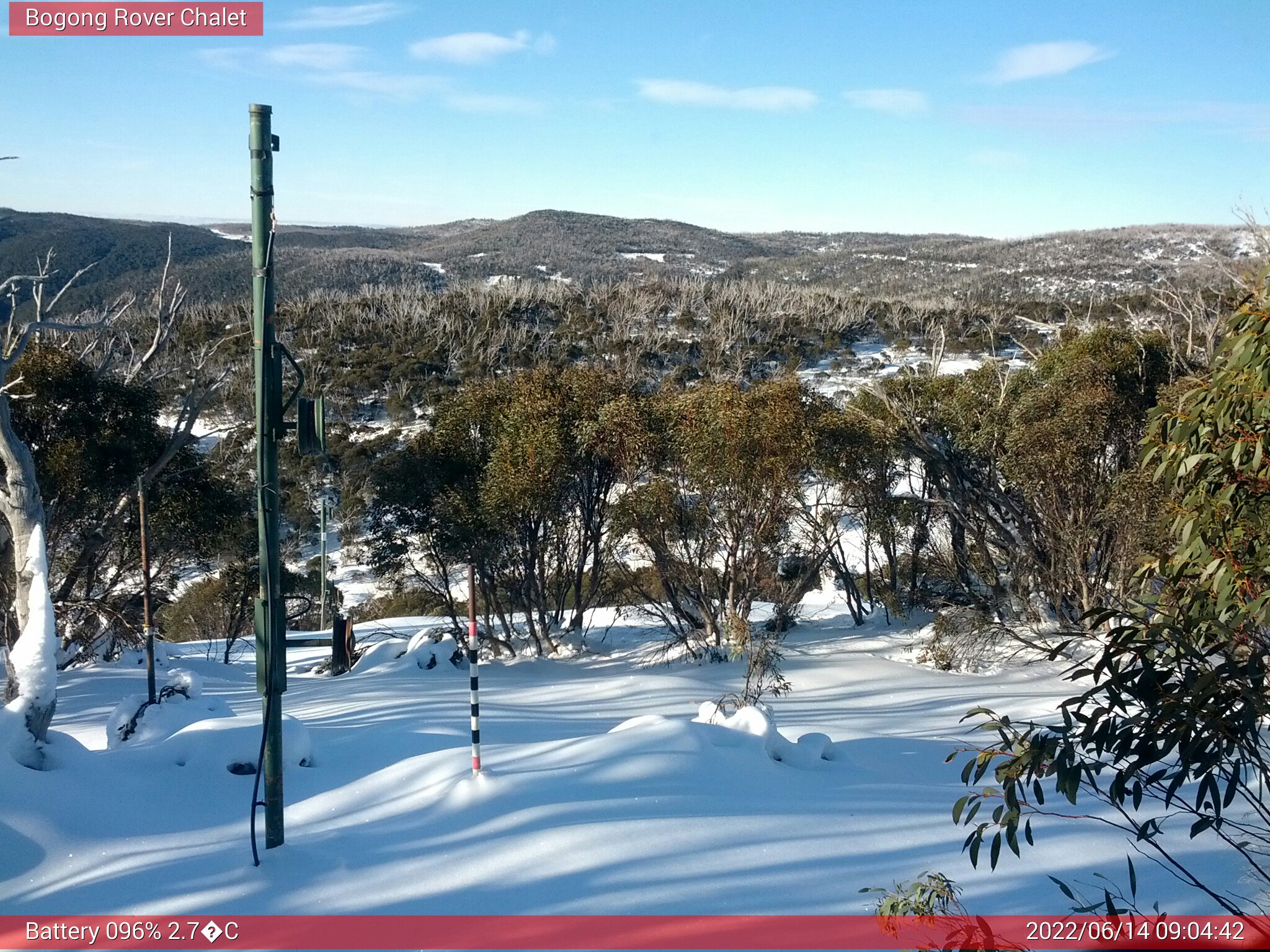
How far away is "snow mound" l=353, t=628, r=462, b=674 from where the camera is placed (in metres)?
13.0

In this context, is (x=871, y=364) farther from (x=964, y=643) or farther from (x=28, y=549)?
(x=28, y=549)

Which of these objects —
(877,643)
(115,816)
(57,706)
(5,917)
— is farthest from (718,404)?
(5,917)

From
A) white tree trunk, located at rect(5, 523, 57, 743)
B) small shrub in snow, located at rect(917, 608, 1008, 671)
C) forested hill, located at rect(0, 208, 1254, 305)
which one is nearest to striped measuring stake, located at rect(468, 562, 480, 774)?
white tree trunk, located at rect(5, 523, 57, 743)

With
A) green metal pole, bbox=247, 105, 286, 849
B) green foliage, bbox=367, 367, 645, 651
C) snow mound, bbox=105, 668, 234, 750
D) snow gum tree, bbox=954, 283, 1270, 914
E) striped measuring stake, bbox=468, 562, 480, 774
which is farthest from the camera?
green foliage, bbox=367, 367, 645, 651

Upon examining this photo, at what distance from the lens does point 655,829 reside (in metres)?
4.74

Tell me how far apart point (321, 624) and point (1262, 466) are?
18.4 metres

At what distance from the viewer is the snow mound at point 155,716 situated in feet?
22.5

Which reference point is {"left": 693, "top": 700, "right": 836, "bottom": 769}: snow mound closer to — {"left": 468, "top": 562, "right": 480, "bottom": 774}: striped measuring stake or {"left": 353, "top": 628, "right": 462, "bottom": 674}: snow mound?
{"left": 468, "top": 562, "right": 480, "bottom": 774}: striped measuring stake

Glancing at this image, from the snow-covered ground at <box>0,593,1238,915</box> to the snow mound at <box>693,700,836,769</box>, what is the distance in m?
0.02

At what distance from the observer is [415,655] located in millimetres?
Answer: 13211

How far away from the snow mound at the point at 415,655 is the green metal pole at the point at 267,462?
8394 millimetres

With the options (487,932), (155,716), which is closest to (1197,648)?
(487,932)

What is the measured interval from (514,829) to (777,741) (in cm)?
244

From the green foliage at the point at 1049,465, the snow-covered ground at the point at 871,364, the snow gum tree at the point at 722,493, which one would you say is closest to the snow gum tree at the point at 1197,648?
the green foliage at the point at 1049,465
